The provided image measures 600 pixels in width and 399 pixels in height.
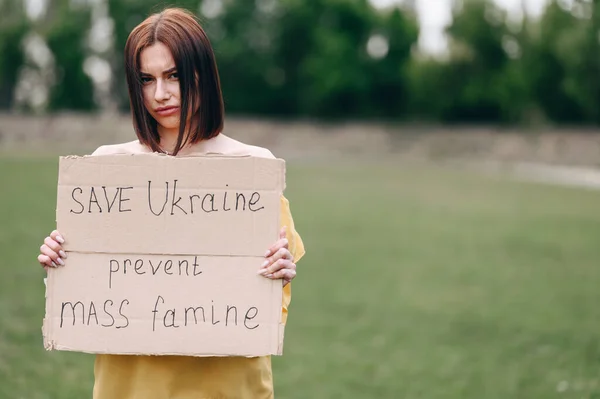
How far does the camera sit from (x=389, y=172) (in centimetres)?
3250

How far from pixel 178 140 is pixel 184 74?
196 millimetres

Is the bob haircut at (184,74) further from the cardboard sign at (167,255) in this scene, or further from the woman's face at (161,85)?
the cardboard sign at (167,255)

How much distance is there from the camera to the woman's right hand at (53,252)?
2.37 metres

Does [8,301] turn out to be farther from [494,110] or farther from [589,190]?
[494,110]

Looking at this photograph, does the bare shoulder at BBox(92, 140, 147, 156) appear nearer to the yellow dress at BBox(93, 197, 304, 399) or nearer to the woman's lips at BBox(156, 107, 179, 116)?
the woman's lips at BBox(156, 107, 179, 116)

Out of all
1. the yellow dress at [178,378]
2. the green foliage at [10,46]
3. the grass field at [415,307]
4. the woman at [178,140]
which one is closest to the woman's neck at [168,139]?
the woman at [178,140]

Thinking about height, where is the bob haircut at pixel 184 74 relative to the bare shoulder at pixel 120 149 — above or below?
above

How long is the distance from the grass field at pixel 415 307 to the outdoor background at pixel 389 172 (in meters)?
0.03

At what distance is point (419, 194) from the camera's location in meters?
22.8

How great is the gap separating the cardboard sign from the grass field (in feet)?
8.95

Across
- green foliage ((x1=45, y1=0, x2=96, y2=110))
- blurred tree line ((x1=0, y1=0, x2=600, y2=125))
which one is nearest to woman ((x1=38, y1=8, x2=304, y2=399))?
blurred tree line ((x1=0, y1=0, x2=600, y2=125))

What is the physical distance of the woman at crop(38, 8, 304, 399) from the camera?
2.41m

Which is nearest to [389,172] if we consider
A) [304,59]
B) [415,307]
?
[304,59]

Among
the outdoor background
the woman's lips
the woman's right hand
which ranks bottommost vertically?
the outdoor background
